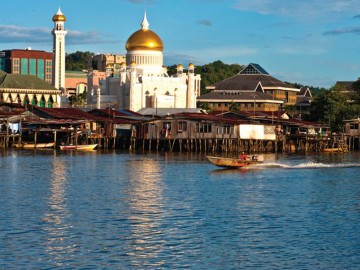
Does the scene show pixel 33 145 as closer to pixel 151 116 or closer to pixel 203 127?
pixel 203 127

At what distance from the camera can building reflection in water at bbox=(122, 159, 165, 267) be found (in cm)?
3519

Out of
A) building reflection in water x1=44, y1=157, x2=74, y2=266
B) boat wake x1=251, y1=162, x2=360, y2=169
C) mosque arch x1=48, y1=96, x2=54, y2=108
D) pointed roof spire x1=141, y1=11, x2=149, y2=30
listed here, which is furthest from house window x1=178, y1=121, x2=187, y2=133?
mosque arch x1=48, y1=96, x2=54, y2=108

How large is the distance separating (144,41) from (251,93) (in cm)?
2998

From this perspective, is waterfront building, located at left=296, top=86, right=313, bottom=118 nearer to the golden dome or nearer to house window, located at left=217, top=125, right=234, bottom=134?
the golden dome

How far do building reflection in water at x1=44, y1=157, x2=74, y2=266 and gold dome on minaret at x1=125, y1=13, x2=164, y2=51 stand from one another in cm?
8158

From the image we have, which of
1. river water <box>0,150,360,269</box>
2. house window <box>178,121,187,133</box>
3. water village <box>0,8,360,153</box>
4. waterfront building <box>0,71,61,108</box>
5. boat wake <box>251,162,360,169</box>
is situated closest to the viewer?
river water <box>0,150,360,269</box>

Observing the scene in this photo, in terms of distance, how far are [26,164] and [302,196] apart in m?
29.8

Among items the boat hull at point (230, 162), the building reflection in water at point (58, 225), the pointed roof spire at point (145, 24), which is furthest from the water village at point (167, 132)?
the building reflection in water at point (58, 225)

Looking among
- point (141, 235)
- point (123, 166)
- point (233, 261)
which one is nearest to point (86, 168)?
point (123, 166)

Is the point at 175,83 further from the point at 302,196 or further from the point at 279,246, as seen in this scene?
the point at 279,246

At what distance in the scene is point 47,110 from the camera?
374ft

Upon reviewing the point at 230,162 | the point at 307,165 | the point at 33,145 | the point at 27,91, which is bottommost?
the point at 307,165

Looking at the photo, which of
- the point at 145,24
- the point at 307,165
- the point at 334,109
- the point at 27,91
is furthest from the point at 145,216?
the point at 27,91

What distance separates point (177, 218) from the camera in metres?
43.4
